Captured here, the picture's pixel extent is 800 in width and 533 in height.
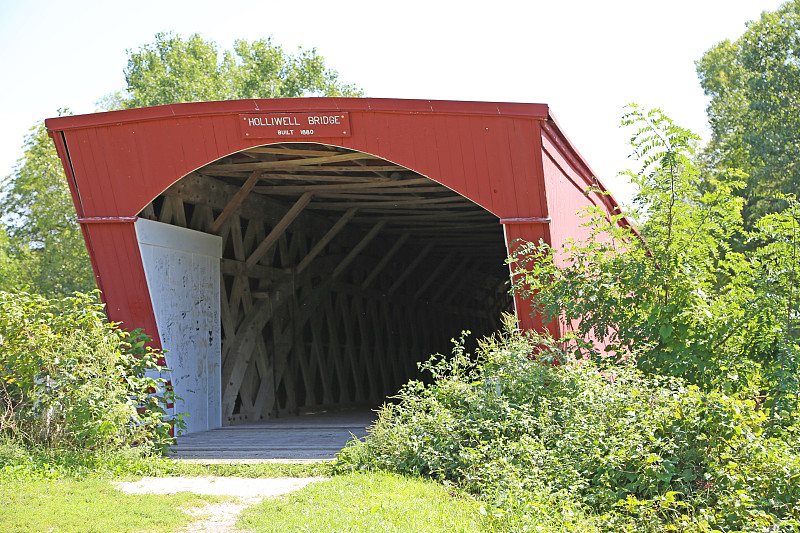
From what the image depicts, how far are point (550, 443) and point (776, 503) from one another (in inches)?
64.0

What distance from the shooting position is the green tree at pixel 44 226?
28062 millimetres

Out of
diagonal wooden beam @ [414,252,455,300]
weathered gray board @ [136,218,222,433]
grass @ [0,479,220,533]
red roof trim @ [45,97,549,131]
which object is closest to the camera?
grass @ [0,479,220,533]

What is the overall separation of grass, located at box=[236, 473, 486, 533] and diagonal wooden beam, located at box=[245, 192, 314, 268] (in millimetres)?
6509

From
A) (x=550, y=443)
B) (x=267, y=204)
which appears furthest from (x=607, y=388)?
(x=267, y=204)

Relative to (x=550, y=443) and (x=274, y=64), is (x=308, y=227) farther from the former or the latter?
Answer: (x=274, y=64)

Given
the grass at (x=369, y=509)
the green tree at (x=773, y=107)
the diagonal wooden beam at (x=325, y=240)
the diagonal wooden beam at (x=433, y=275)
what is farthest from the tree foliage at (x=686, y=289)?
the green tree at (x=773, y=107)

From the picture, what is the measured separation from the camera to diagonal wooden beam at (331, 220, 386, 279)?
47.2ft

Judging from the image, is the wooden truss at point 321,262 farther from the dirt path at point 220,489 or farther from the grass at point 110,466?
the dirt path at point 220,489

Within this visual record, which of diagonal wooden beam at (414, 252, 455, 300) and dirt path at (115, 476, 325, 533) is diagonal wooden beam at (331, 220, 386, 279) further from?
dirt path at (115, 476, 325, 533)

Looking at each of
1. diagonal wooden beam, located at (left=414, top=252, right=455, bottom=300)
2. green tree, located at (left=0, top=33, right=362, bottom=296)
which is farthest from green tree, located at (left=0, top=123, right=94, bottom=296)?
→ diagonal wooden beam, located at (left=414, top=252, right=455, bottom=300)

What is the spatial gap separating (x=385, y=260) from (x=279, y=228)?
14.6ft

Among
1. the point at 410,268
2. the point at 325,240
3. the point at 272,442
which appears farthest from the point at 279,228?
the point at 410,268

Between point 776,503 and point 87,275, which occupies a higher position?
point 87,275

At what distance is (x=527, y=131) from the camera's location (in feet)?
27.6
